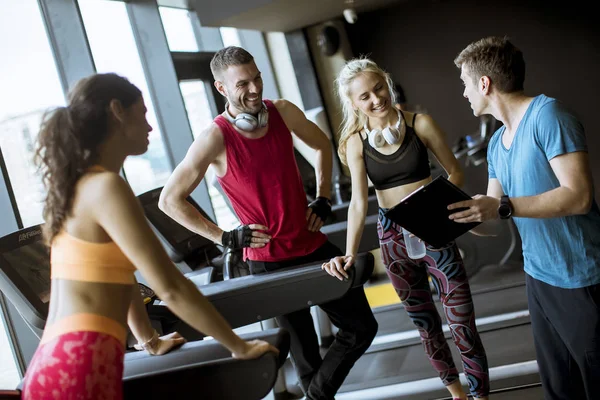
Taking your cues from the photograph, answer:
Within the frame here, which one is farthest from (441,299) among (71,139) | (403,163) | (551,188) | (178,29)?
(178,29)

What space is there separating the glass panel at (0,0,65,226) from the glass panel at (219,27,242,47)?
2551 mm

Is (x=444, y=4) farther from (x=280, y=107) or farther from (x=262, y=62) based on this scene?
(x=280, y=107)

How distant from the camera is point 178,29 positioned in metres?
5.50

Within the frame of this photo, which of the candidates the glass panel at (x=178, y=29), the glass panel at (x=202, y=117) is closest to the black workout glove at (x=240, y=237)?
the glass panel at (x=202, y=117)

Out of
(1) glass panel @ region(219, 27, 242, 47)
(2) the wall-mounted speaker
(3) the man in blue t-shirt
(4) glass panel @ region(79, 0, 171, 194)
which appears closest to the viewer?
(3) the man in blue t-shirt

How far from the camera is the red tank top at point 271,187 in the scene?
8.75 feet

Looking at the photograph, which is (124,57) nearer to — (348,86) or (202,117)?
(202,117)

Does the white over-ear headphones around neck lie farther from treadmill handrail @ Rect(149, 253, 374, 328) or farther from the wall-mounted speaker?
the wall-mounted speaker

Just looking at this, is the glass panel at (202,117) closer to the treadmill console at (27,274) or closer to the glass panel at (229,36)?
the glass panel at (229,36)

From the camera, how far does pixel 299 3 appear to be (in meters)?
5.32

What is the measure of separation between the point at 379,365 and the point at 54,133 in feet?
9.05

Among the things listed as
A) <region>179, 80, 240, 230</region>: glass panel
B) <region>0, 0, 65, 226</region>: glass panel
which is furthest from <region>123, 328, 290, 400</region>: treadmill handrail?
<region>179, 80, 240, 230</region>: glass panel

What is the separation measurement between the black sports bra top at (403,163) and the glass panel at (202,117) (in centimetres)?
255

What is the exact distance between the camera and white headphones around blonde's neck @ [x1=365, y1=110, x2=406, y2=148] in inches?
109
